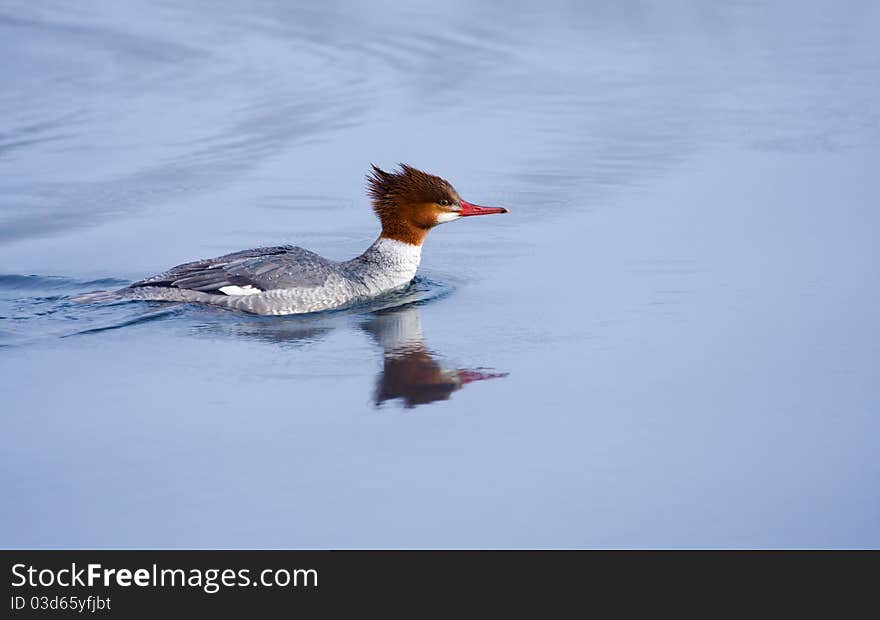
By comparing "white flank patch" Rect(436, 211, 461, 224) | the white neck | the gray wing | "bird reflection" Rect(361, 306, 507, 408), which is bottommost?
"bird reflection" Rect(361, 306, 507, 408)

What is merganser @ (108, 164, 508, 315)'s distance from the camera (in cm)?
940

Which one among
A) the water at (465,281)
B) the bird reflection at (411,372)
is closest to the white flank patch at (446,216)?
the water at (465,281)

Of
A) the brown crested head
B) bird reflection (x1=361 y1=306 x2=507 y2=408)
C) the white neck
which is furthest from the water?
the brown crested head

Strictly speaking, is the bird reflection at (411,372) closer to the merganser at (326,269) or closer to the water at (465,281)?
the water at (465,281)

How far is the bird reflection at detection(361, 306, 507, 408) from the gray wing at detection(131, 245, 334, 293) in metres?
0.72

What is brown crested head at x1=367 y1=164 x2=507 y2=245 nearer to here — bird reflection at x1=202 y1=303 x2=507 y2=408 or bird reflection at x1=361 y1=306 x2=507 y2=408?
bird reflection at x1=202 y1=303 x2=507 y2=408

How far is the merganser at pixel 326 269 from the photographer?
370 inches

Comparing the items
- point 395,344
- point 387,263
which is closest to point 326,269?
point 387,263

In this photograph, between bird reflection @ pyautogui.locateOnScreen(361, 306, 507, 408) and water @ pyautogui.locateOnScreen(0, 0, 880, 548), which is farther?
bird reflection @ pyautogui.locateOnScreen(361, 306, 507, 408)

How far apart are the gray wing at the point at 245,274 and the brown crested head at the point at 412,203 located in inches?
33.6

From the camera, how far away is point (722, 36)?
1597 cm
